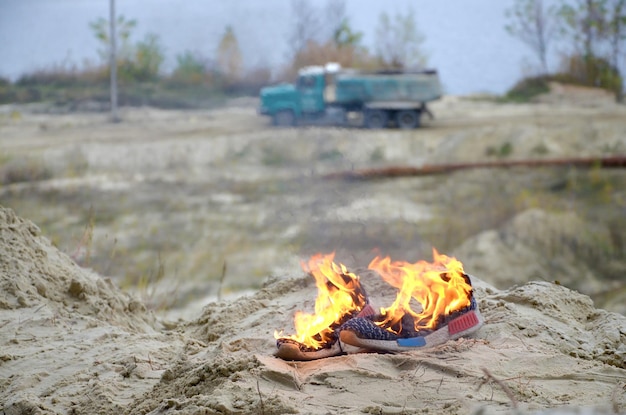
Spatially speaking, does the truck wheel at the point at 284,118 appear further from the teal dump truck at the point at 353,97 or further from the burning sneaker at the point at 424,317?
the burning sneaker at the point at 424,317

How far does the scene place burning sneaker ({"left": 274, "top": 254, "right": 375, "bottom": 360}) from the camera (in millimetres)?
3957

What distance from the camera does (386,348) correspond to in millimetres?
3990

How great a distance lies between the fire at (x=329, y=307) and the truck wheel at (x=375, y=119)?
16371mm

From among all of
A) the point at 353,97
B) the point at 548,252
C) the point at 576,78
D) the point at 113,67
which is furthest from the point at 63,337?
the point at 576,78

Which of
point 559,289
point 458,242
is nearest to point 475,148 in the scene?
point 458,242

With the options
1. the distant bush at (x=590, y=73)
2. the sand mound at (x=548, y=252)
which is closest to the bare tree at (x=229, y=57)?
the distant bush at (x=590, y=73)

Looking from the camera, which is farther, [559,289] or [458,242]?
[458,242]

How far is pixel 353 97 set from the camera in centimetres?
2066

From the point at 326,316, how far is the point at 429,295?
1.82 ft

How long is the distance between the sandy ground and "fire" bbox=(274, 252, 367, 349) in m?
0.17

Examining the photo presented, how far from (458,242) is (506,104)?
786 cm

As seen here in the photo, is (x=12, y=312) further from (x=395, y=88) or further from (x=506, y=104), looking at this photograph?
(x=506, y=104)

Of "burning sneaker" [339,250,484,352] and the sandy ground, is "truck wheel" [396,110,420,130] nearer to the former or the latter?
the sandy ground

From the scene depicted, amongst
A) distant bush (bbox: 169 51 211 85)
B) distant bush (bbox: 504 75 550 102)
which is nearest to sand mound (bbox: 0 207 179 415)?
distant bush (bbox: 169 51 211 85)
